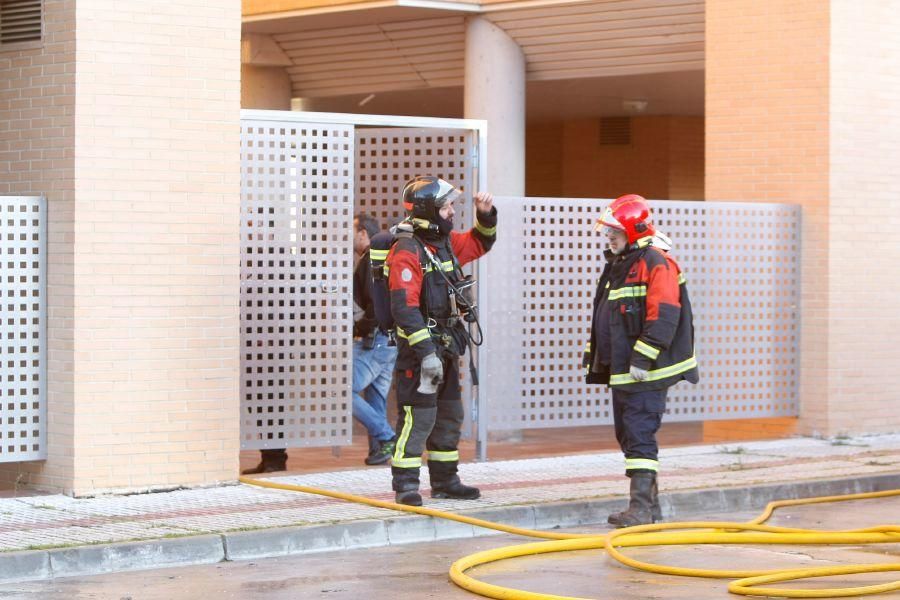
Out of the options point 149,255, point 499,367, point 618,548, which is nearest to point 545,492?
point 618,548

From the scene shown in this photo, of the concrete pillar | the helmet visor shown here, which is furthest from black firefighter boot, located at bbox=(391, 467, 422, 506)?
the concrete pillar

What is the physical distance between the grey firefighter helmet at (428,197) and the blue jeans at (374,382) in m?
2.64

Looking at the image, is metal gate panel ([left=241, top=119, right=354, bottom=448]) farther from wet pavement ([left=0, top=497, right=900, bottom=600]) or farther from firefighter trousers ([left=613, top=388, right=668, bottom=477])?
firefighter trousers ([left=613, top=388, right=668, bottom=477])

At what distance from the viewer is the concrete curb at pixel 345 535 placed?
24.9 feet

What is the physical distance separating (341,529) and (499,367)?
11.7ft

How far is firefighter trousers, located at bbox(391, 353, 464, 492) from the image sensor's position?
9.00m

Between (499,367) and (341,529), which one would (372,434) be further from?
(341,529)

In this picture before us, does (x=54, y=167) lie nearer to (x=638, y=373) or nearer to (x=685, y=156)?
(x=638, y=373)

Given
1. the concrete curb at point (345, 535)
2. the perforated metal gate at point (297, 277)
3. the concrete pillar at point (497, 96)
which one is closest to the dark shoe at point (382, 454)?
the perforated metal gate at point (297, 277)

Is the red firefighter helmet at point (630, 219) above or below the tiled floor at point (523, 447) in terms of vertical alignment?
above

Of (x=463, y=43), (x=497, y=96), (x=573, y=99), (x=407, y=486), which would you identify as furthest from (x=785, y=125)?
(x=573, y=99)

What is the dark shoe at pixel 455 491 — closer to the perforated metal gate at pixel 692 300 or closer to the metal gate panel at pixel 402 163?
the perforated metal gate at pixel 692 300

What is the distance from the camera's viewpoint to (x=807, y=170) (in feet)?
42.9

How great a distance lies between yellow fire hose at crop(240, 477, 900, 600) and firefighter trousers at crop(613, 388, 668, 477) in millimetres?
418
